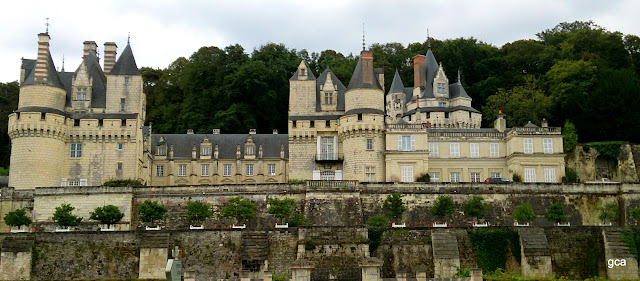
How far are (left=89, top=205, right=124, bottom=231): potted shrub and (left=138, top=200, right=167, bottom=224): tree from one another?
1259mm

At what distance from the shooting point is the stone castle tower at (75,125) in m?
48.1

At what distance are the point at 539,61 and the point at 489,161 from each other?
24054mm

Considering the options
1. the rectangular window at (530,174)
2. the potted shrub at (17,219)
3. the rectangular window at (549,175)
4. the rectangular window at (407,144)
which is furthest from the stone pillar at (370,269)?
the rectangular window at (549,175)

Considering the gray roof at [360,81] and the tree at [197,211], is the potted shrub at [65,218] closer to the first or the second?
the tree at [197,211]

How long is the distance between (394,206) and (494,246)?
6692 mm

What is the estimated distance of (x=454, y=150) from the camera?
169 feet

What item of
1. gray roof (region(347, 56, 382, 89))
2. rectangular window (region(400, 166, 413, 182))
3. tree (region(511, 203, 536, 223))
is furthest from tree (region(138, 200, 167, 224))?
tree (region(511, 203, 536, 223))

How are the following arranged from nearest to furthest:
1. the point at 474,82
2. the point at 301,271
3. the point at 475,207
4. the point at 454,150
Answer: the point at 301,271, the point at 475,207, the point at 454,150, the point at 474,82

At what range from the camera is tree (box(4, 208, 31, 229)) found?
42.2 meters

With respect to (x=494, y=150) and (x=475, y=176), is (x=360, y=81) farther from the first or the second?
(x=494, y=150)

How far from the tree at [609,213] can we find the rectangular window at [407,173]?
38.8ft

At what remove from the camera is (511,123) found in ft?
202

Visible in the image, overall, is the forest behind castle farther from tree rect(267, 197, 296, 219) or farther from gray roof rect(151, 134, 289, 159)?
tree rect(267, 197, 296, 219)

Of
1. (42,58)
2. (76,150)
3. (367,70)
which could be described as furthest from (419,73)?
(42,58)
